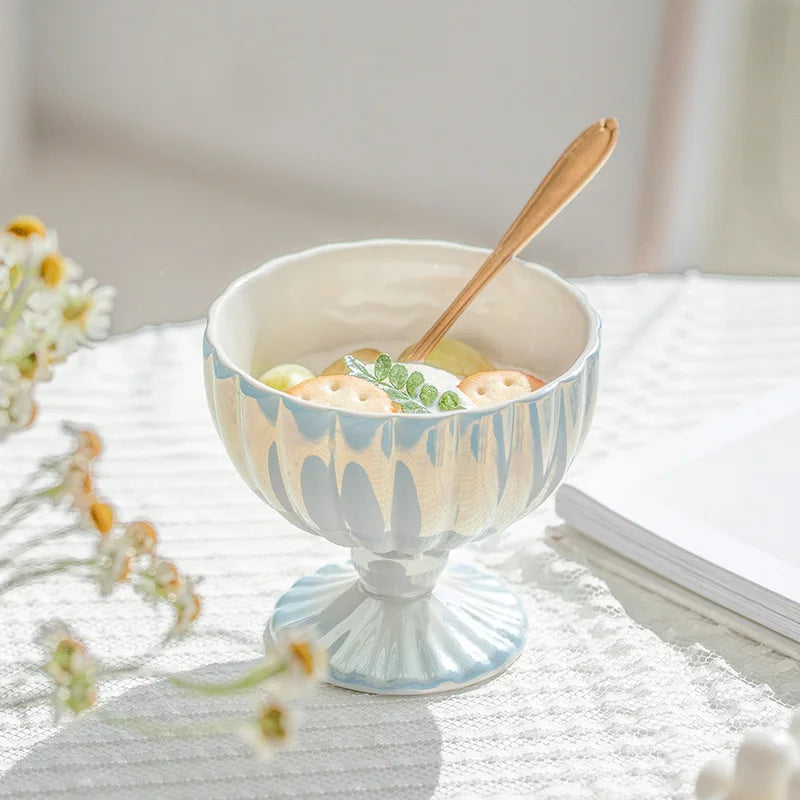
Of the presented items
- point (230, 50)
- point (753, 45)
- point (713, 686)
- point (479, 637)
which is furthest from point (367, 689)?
point (230, 50)

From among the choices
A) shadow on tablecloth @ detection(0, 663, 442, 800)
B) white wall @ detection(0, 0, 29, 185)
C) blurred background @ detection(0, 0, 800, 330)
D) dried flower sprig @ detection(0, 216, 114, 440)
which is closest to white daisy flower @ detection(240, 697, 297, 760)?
dried flower sprig @ detection(0, 216, 114, 440)

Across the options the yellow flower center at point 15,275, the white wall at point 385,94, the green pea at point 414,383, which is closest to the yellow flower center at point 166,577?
the yellow flower center at point 15,275

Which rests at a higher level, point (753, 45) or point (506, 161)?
point (753, 45)

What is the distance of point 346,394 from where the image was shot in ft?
1.92

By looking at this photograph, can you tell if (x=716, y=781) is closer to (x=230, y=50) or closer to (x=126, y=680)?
(x=126, y=680)

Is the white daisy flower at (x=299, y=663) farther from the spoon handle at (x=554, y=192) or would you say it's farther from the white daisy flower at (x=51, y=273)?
the spoon handle at (x=554, y=192)

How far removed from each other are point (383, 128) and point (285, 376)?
2236mm

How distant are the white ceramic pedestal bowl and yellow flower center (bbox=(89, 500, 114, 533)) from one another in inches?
6.3

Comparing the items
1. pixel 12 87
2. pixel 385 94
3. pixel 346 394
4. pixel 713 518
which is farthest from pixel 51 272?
pixel 12 87

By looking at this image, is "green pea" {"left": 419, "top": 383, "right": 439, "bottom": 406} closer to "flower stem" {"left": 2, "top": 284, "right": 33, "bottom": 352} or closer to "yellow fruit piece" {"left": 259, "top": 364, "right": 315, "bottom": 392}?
"yellow fruit piece" {"left": 259, "top": 364, "right": 315, "bottom": 392}

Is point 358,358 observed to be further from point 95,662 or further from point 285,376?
point 95,662

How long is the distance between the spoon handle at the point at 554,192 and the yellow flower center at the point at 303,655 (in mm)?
353

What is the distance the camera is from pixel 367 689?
61 cm

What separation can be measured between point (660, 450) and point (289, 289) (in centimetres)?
26
